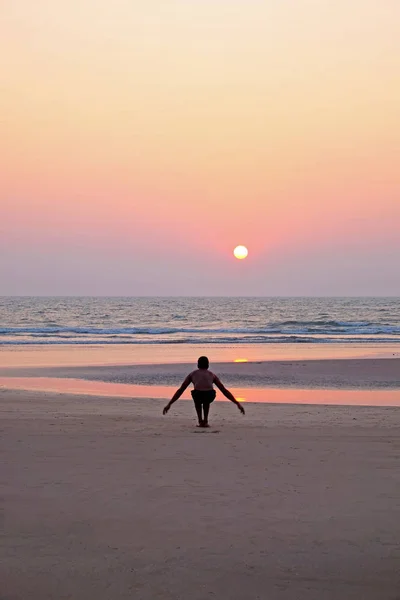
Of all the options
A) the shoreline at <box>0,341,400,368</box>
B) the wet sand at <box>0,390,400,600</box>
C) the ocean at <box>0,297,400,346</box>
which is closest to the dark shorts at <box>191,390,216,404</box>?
the wet sand at <box>0,390,400,600</box>

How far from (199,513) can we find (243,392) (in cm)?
1229

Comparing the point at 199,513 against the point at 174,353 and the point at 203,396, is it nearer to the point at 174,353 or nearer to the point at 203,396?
the point at 203,396

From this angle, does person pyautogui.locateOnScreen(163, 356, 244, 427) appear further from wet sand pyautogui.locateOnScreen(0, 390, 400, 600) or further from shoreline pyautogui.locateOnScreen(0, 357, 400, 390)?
shoreline pyautogui.locateOnScreen(0, 357, 400, 390)

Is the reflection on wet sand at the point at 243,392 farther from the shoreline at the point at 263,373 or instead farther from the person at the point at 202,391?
the person at the point at 202,391

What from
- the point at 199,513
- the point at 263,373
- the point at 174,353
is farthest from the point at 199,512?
the point at 174,353

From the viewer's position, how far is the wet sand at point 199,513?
17.5ft

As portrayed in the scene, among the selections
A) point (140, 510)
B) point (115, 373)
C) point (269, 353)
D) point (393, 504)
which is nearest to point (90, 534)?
point (140, 510)

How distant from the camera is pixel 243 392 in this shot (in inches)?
752

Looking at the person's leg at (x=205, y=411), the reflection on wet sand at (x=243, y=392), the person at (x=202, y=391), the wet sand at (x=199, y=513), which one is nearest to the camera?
the wet sand at (x=199, y=513)

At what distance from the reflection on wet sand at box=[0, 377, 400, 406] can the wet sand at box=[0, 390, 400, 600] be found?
5468 millimetres

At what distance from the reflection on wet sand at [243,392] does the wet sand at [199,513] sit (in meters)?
5.47

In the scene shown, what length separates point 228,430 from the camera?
12.0m

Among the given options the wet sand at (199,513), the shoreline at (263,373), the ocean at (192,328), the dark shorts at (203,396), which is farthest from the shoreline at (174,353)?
the wet sand at (199,513)

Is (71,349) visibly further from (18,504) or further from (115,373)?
(18,504)
